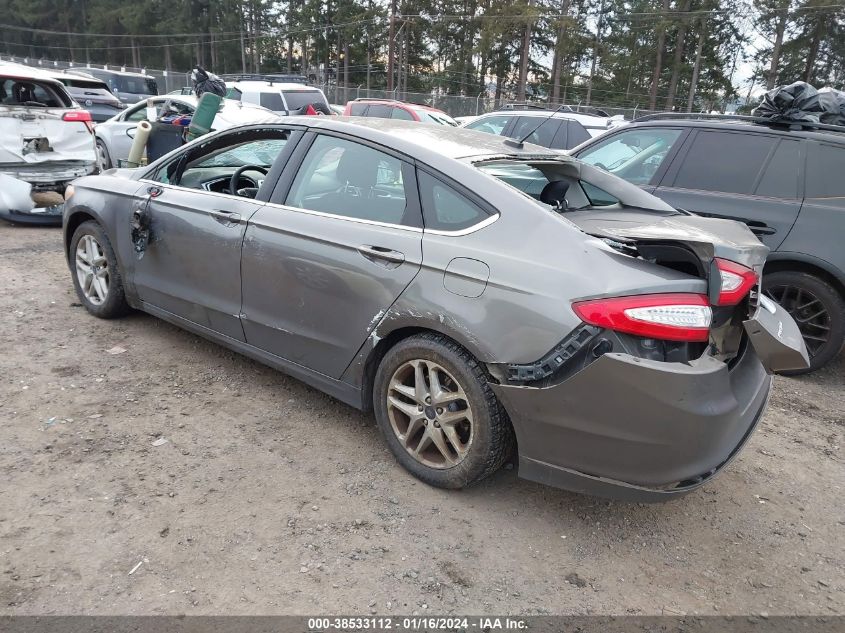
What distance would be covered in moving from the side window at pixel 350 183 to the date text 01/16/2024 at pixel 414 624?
1.66 metres

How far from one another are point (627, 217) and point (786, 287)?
2.13 metres

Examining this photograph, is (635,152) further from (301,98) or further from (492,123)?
(301,98)

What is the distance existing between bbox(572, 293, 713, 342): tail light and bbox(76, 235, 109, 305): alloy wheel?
3645mm

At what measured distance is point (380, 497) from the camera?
2.82 meters

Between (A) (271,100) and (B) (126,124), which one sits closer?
(B) (126,124)

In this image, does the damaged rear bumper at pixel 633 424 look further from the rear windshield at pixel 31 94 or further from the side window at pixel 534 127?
the side window at pixel 534 127

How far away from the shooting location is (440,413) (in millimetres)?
2748

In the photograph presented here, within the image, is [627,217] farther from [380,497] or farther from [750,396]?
[380,497]

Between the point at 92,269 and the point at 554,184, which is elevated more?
the point at 554,184

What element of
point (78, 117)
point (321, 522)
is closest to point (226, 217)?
point (321, 522)

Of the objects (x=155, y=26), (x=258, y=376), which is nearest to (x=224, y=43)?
(x=155, y=26)

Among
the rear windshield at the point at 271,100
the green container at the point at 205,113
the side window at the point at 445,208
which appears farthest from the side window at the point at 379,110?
the side window at the point at 445,208

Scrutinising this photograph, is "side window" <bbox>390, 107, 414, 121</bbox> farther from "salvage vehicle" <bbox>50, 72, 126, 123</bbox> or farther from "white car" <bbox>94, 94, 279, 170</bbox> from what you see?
"salvage vehicle" <bbox>50, 72, 126, 123</bbox>

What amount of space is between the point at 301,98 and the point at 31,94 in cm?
784
